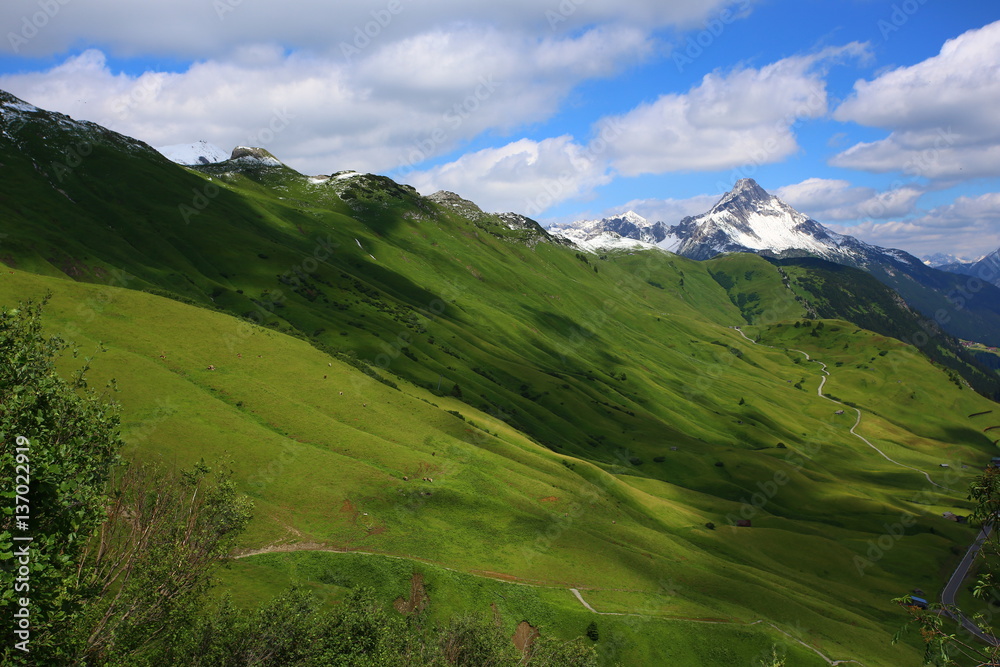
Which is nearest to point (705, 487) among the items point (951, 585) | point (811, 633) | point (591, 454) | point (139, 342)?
point (591, 454)

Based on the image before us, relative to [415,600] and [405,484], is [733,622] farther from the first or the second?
[405,484]

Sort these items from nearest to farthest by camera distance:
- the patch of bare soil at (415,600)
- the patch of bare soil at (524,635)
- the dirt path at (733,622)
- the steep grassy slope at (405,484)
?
the patch of bare soil at (415,600), the patch of bare soil at (524,635), the dirt path at (733,622), the steep grassy slope at (405,484)

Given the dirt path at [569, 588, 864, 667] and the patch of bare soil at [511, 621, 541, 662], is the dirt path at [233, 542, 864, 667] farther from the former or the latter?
the patch of bare soil at [511, 621, 541, 662]

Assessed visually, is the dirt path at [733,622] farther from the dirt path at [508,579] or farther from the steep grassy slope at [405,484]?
the steep grassy slope at [405,484]

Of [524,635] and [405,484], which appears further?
[405,484]

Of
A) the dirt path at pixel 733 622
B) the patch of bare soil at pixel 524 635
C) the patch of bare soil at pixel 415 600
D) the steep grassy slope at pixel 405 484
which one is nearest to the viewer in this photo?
the patch of bare soil at pixel 415 600

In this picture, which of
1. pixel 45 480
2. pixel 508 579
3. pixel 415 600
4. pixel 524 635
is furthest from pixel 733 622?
pixel 45 480

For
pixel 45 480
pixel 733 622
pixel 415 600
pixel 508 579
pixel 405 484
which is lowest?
pixel 733 622

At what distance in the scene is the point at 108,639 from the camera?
Answer: 33.7 m

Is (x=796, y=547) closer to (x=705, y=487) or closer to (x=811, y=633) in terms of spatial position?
(x=705, y=487)

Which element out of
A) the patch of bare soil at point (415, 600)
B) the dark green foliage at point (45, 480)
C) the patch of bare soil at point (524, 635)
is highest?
the dark green foliage at point (45, 480)

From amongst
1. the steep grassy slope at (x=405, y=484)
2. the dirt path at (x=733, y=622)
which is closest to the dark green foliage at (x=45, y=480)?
the steep grassy slope at (x=405, y=484)

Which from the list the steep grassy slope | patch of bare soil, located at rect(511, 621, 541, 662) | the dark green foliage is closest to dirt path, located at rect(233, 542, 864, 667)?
the steep grassy slope

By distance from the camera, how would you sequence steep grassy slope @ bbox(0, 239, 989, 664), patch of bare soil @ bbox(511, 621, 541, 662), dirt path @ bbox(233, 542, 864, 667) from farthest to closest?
steep grassy slope @ bbox(0, 239, 989, 664)
patch of bare soil @ bbox(511, 621, 541, 662)
dirt path @ bbox(233, 542, 864, 667)
